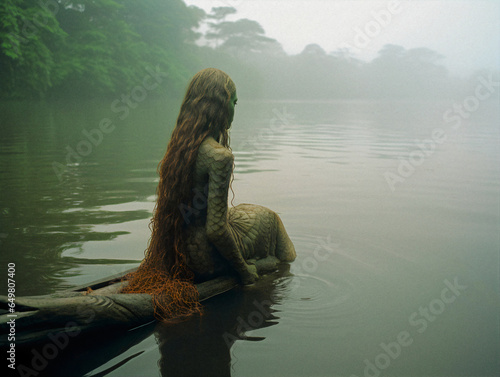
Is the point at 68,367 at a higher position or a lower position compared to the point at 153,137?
lower

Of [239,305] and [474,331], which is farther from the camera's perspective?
[239,305]

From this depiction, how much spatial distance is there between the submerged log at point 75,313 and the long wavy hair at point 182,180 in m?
0.29

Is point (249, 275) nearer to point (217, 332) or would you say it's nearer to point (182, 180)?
point (217, 332)

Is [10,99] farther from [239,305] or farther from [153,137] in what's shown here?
[239,305]

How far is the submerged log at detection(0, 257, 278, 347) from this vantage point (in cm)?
283

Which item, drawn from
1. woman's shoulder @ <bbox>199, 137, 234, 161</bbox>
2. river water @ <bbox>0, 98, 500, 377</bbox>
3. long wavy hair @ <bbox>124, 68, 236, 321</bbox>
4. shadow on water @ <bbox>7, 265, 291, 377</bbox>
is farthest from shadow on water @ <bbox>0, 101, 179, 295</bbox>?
woman's shoulder @ <bbox>199, 137, 234, 161</bbox>

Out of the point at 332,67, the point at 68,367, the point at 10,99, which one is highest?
the point at 332,67

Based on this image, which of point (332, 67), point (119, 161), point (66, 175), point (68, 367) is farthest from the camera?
point (332, 67)

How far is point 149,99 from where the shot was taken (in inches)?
1897

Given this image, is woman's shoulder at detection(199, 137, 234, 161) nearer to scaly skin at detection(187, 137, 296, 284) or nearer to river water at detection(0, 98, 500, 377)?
scaly skin at detection(187, 137, 296, 284)

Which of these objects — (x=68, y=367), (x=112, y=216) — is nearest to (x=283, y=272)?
(x=68, y=367)

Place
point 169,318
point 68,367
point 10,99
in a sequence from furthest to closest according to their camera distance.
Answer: point 10,99, point 169,318, point 68,367

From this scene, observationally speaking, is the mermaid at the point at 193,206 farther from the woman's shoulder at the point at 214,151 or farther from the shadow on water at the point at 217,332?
the shadow on water at the point at 217,332

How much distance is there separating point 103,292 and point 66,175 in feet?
20.0
